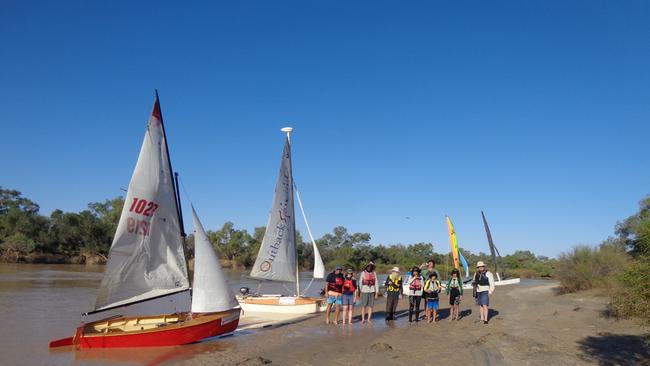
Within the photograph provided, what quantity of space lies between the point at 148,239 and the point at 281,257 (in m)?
6.85

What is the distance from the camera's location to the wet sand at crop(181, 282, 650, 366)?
30.1 ft

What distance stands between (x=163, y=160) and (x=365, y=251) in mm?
79681

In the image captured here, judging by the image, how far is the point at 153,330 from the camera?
1066 cm

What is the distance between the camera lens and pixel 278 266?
17.7 m

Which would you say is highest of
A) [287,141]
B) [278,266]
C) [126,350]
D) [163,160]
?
[287,141]

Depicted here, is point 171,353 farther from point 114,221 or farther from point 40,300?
point 114,221

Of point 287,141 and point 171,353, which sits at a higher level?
point 287,141

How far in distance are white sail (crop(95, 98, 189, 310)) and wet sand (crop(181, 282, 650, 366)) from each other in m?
2.34

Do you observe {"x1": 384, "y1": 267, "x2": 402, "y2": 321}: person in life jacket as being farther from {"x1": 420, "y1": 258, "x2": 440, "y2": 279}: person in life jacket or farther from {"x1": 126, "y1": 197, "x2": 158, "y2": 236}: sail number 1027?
{"x1": 126, "y1": 197, "x2": 158, "y2": 236}: sail number 1027

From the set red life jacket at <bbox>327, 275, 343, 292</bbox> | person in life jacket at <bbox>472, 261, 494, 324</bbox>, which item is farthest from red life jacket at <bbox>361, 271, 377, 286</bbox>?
person in life jacket at <bbox>472, 261, 494, 324</bbox>

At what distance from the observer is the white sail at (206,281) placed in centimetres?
1161

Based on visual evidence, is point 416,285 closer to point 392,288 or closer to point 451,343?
point 392,288

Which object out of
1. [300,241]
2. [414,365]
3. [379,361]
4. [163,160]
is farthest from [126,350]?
[300,241]

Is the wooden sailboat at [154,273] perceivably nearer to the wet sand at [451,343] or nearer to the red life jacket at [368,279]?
the wet sand at [451,343]
